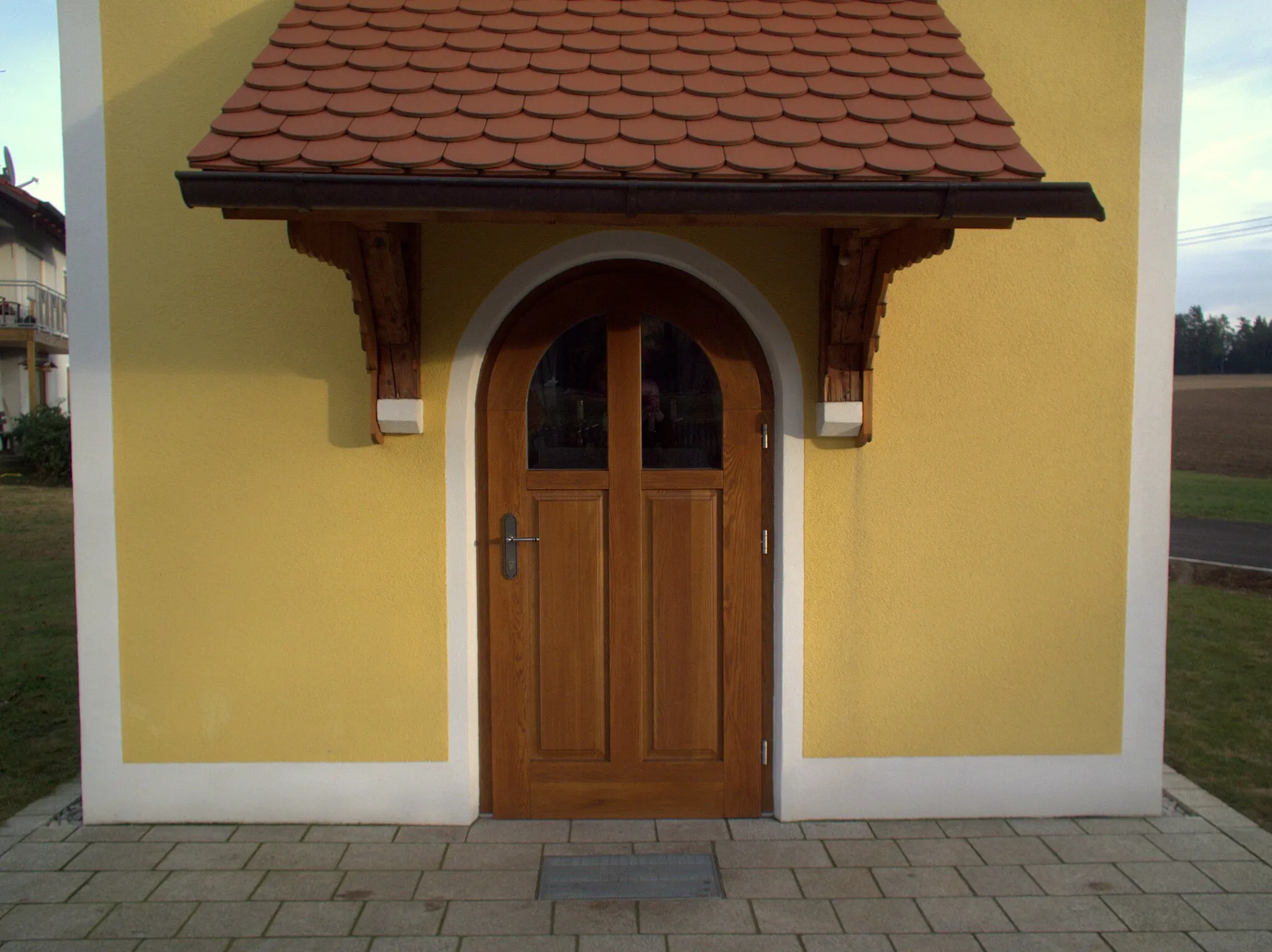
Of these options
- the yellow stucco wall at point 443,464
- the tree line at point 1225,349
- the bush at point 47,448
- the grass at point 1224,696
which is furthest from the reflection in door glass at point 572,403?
the tree line at point 1225,349

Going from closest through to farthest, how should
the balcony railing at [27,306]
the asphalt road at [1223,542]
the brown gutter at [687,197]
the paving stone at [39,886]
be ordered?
the brown gutter at [687,197], the paving stone at [39,886], the asphalt road at [1223,542], the balcony railing at [27,306]

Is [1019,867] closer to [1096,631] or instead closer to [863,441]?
[1096,631]

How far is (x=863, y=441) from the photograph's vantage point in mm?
4098

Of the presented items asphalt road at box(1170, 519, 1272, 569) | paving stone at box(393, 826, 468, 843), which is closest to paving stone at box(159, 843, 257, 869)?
paving stone at box(393, 826, 468, 843)

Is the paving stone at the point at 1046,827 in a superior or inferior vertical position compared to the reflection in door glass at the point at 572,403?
inferior

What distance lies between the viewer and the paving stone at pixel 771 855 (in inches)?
147

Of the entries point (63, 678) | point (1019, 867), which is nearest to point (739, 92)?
point (1019, 867)

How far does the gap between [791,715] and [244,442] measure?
2647 mm

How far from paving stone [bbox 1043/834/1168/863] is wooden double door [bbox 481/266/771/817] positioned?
1230 mm

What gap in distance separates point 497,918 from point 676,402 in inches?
84.8

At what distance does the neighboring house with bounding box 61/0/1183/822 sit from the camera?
13.4 feet

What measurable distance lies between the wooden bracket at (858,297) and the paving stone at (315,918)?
105 inches

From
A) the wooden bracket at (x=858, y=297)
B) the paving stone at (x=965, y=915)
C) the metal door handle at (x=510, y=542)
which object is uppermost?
the wooden bracket at (x=858, y=297)

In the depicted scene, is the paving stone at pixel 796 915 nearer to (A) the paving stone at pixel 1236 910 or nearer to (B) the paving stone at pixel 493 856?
(B) the paving stone at pixel 493 856
